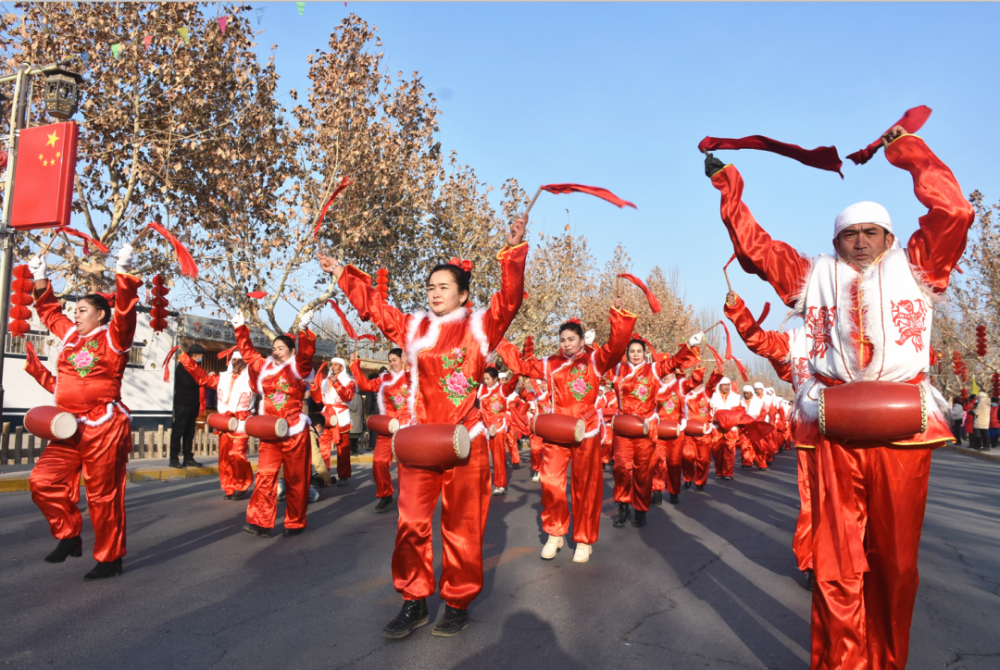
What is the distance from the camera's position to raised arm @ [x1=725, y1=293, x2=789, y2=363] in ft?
12.6

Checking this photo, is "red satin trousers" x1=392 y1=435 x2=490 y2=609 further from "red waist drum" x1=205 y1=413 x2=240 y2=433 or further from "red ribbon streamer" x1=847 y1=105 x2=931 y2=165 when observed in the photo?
"red waist drum" x1=205 y1=413 x2=240 y2=433

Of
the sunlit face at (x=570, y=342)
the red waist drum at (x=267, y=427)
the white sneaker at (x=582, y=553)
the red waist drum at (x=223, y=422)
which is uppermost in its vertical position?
the sunlit face at (x=570, y=342)

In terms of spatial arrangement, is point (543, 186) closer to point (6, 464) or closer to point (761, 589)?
point (761, 589)

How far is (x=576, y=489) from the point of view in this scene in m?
5.98

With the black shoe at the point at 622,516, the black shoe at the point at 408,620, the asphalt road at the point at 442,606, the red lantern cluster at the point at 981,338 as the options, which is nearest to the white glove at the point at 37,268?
the asphalt road at the point at 442,606

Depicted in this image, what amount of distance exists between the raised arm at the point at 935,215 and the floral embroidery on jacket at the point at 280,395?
18.3ft

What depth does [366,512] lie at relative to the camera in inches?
327

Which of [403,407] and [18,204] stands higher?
[18,204]

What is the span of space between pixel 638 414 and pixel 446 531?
4.44 meters

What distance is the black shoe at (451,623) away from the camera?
3.77 meters

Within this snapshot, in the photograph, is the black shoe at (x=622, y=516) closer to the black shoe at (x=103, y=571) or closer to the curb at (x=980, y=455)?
the black shoe at (x=103, y=571)

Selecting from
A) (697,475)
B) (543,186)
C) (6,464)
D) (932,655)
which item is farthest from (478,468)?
(6,464)

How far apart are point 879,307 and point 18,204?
9.78 meters

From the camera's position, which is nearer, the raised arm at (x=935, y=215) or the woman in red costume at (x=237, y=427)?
the raised arm at (x=935, y=215)
